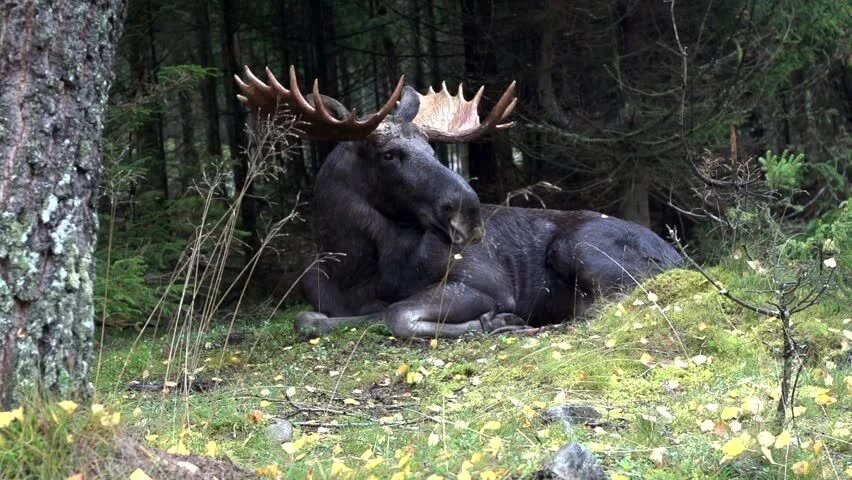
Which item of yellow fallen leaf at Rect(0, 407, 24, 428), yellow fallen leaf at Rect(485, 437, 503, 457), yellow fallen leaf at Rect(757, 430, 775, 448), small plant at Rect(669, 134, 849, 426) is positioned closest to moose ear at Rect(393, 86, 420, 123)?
small plant at Rect(669, 134, 849, 426)

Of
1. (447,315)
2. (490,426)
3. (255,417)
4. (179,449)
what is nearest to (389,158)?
(447,315)

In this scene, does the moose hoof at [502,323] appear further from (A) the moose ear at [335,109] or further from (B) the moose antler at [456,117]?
(A) the moose ear at [335,109]

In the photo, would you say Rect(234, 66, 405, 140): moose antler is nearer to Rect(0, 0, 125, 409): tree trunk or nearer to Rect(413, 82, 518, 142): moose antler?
Rect(413, 82, 518, 142): moose antler

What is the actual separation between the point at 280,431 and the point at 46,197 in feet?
5.14

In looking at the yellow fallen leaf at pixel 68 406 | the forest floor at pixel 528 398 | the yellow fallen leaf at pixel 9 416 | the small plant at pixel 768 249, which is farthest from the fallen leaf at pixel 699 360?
the yellow fallen leaf at pixel 9 416

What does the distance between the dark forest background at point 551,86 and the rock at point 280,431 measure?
4.21 m

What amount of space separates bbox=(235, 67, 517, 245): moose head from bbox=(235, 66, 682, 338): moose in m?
0.01

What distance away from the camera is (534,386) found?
5297 mm

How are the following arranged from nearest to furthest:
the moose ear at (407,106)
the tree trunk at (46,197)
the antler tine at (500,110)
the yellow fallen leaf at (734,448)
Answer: the tree trunk at (46,197) < the yellow fallen leaf at (734,448) < the moose ear at (407,106) < the antler tine at (500,110)

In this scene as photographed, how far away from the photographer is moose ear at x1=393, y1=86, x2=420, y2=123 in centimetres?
828

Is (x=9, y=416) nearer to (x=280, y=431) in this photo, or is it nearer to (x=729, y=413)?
(x=280, y=431)

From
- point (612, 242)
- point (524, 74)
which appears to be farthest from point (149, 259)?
point (524, 74)

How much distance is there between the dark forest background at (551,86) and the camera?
35.4 feet

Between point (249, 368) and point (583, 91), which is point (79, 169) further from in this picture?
point (583, 91)
